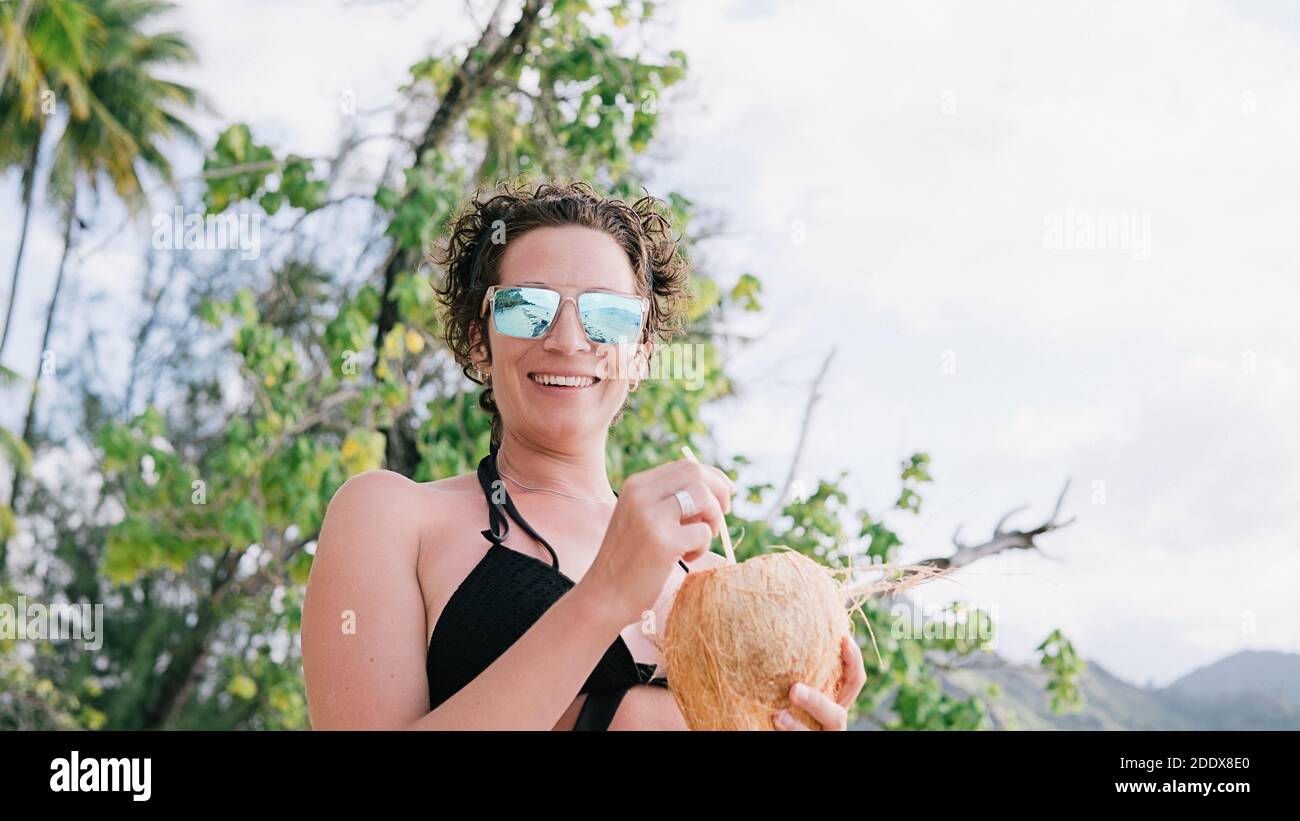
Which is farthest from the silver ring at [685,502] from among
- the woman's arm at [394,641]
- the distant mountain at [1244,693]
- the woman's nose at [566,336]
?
the distant mountain at [1244,693]

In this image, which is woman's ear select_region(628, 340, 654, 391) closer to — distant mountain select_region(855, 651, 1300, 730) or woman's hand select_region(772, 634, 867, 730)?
woman's hand select_region(772, 634, 867, 730)

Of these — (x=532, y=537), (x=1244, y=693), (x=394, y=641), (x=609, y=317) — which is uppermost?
Answer: (x=609, y=317)

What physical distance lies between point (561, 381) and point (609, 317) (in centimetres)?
15

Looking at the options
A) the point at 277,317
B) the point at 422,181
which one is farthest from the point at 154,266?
the point at 422,181

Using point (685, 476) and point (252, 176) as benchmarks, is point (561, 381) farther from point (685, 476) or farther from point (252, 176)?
point (252, 176)

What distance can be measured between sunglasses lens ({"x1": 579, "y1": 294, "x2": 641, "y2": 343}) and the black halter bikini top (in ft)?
1.27

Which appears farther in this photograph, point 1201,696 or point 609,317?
point 1201,696

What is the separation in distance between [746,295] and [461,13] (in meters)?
2.71

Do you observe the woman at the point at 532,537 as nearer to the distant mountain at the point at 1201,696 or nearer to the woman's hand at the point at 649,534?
the woman's hand at the point at 649,534

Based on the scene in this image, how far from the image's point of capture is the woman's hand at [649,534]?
1.60m

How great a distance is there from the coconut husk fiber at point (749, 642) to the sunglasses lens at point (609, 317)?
505mm

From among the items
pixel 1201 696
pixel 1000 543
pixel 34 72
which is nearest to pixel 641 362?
pixel 1000 543

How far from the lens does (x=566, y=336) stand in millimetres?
2141

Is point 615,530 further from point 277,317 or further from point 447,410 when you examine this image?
point 277,317
